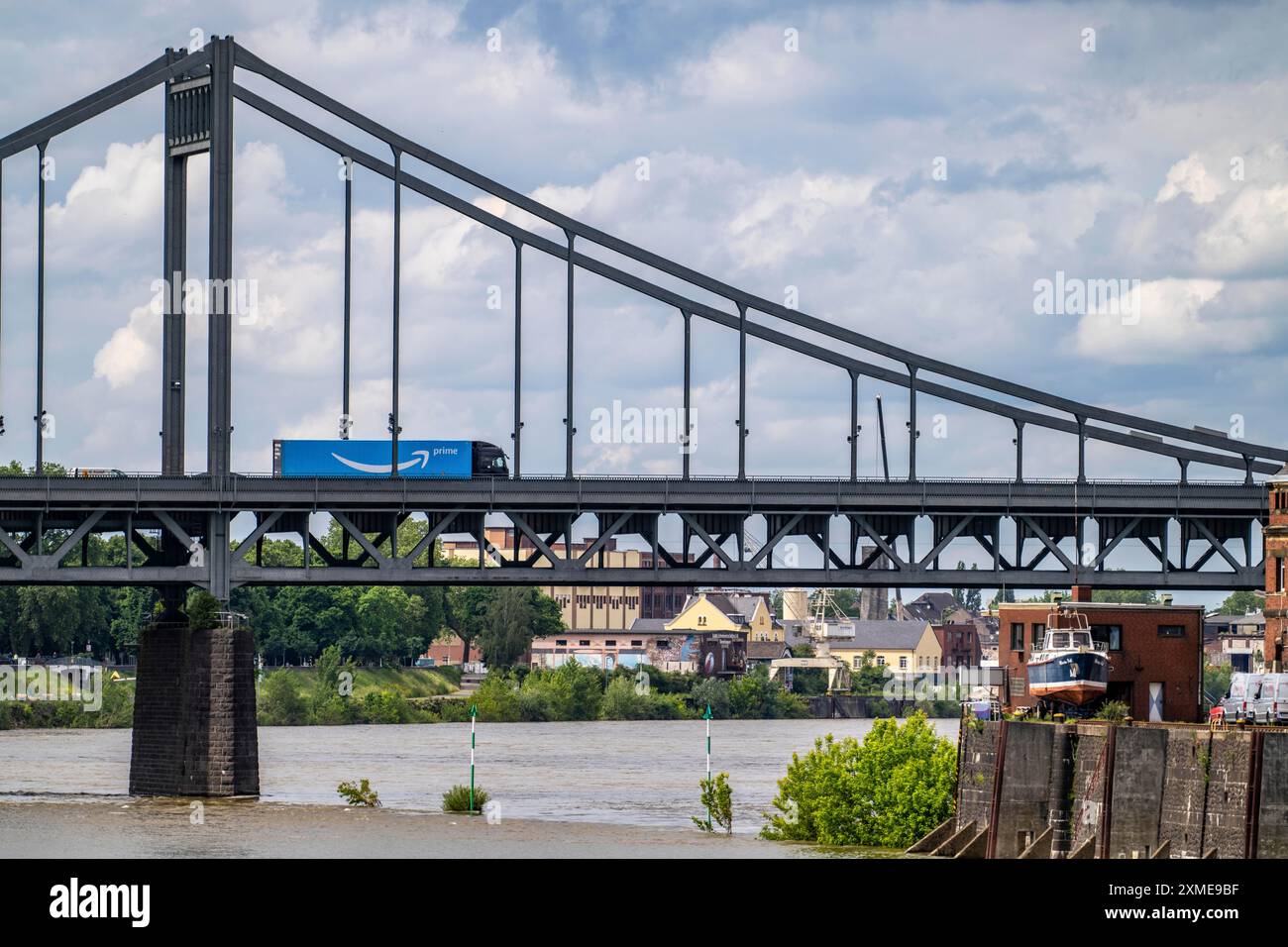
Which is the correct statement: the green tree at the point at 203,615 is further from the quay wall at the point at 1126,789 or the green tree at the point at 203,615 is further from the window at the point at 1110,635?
the window at the point at 1110,635

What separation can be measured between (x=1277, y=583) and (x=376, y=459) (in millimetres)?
30596

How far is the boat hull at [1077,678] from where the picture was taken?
56156 mm

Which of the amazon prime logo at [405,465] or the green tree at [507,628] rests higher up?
the amazon prime logo at [405,465]

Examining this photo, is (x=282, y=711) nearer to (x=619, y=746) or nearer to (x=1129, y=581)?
(x=619, y=746)

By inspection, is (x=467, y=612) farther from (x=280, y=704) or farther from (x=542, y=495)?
(x=542, y=495)

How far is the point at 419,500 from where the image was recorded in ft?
242

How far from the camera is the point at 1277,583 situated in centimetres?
5897

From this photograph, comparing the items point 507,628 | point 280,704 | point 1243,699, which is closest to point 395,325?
point 1243,699

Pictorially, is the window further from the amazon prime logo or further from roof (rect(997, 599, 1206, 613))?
the amazon prime logo

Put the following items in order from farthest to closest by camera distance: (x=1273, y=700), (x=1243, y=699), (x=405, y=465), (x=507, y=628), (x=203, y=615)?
(x=507, y=628) → (x=405, y=465) → (x=203, y=615) → (x=1243, y=699) → (x=1273, y=700)

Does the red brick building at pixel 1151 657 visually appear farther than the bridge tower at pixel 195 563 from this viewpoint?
No

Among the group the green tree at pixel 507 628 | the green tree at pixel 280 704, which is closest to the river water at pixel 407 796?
the green tree at pixel 280 704

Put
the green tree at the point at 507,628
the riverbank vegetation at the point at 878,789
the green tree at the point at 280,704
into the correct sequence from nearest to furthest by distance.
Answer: the riverbank vegetation at the point at 878,789
the green tree at the point at 280,704
the green tree at the point at 507,628
